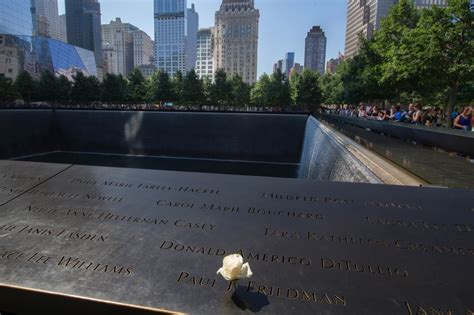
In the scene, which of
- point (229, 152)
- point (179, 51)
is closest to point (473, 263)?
point (229, 152)

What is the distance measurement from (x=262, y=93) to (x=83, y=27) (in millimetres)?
160592

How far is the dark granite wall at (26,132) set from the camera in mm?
20158

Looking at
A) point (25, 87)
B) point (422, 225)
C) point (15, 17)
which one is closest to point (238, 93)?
point (25, 87)

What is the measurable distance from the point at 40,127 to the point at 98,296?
23688 mm

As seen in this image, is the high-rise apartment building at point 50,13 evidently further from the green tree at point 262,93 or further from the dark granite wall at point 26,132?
the dark granite wall at point 26,132

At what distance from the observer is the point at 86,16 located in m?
179

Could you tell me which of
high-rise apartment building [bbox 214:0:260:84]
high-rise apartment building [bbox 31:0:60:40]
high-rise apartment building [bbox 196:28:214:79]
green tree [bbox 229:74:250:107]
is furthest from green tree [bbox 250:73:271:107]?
Answer: high-rise apartment building [bbox 31:0:60:40]

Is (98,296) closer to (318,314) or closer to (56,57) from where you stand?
(318,314)

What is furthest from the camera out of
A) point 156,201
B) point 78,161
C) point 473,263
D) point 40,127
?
point 40,127

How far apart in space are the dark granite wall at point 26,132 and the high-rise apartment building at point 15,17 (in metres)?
68.5

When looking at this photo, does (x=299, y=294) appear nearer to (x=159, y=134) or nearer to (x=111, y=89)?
(x=159, y=134)

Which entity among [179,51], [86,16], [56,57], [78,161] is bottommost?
[78,161]

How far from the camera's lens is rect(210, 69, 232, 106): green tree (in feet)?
158

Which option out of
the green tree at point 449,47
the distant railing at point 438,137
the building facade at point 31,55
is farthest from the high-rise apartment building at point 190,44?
the distant railing at point 438,137
